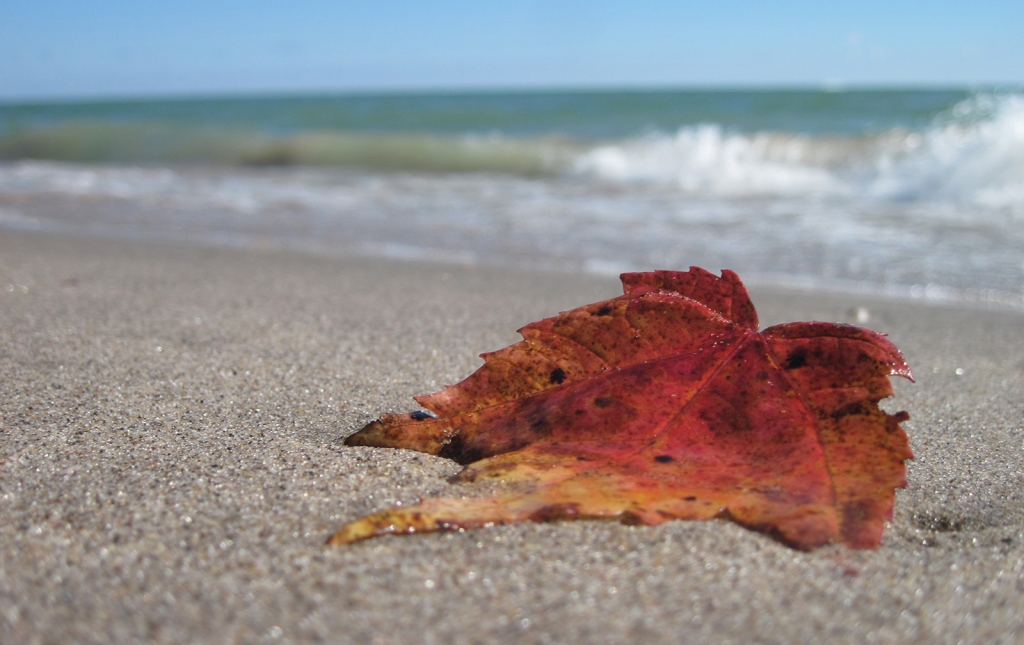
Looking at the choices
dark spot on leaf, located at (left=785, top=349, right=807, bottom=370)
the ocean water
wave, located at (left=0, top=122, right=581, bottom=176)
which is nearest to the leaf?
dark spot on leaf, located at (left=785, top=349, right=807, bottom=370)

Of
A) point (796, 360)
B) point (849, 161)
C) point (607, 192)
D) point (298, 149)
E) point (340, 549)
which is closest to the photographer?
point (340, 549)

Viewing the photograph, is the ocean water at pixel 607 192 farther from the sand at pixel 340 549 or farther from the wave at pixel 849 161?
the sand at pixel 340 549

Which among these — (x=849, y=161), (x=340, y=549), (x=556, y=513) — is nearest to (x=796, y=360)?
(x=556, y=513)

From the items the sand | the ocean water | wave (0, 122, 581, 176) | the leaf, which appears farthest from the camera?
wave (0, 122, 581, 176)

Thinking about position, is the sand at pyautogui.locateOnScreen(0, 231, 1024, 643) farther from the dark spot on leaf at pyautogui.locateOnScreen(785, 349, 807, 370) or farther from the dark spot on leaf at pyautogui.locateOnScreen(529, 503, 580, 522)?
the dark spot on leaf at pyautogui.locateOnScreen(785, 349, 807, 370)

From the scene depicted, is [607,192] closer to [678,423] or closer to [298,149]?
[298,149]

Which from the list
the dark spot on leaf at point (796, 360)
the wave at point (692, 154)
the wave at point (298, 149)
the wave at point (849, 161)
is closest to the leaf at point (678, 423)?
the dark spot on leaf at point (796, 360)
